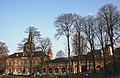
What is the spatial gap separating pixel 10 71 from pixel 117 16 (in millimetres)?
68399

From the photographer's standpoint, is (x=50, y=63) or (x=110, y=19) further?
(x=50, y=63)

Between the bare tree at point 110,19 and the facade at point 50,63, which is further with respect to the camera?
the facade at point 50,63

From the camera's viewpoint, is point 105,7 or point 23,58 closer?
point 105,7

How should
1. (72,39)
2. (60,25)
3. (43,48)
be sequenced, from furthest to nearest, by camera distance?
(43,48), (72,39), (60,25)

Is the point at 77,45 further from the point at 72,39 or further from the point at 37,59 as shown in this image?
the point at 37,59

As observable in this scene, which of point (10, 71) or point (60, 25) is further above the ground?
point (60, 25)

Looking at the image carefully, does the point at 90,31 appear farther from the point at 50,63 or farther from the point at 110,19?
the point at 50,63

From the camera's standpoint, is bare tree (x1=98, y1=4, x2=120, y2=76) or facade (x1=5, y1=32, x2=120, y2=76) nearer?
bare tree (x1=98, y1=4, x2=120, y2=76)

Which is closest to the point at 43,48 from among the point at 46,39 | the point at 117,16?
the point at 46,39

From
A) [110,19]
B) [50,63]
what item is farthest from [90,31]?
[50,63]

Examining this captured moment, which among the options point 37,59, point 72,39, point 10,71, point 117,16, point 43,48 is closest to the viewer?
point 117,16

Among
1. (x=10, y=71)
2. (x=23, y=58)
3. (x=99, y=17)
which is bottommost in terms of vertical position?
(x=10, y=71)

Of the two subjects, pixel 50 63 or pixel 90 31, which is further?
pixel 50 63

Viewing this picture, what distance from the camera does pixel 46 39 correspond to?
216 ft
